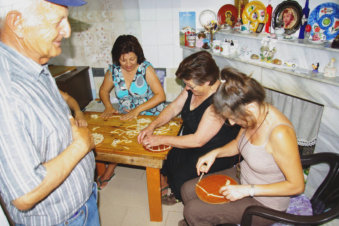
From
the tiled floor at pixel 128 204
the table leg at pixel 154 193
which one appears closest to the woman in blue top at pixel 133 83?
the tiled floor at pixel 128 204

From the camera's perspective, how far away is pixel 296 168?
4.35 feet

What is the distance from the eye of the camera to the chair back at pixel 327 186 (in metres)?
1.56

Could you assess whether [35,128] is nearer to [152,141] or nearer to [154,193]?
[152,141]

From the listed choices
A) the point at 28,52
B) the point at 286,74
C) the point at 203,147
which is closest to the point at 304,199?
the point at 203,147

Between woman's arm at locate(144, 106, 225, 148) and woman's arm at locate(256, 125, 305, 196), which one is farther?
woman's arm at locate(144, 106, 225, 148)

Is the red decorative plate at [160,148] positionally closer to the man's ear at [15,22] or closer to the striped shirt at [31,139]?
the striped shirt at [31,139]

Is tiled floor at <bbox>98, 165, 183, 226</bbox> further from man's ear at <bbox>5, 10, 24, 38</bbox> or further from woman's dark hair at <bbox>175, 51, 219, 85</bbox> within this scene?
man's ear at <bbox>5, 10, 24, 38</bbox>

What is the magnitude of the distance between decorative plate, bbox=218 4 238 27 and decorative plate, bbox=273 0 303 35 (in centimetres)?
58

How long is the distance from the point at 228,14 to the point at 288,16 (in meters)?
0.79

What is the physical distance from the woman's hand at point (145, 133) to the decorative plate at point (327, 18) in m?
1.77

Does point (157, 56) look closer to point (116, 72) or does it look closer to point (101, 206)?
point (116, 72)

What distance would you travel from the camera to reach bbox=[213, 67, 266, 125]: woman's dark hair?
135 cm

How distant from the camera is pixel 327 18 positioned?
81.0 inches

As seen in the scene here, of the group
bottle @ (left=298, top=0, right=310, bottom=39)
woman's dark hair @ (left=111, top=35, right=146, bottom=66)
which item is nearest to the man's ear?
woman's dark hair @ (left=111, top=35, right=146, bottom=66)
